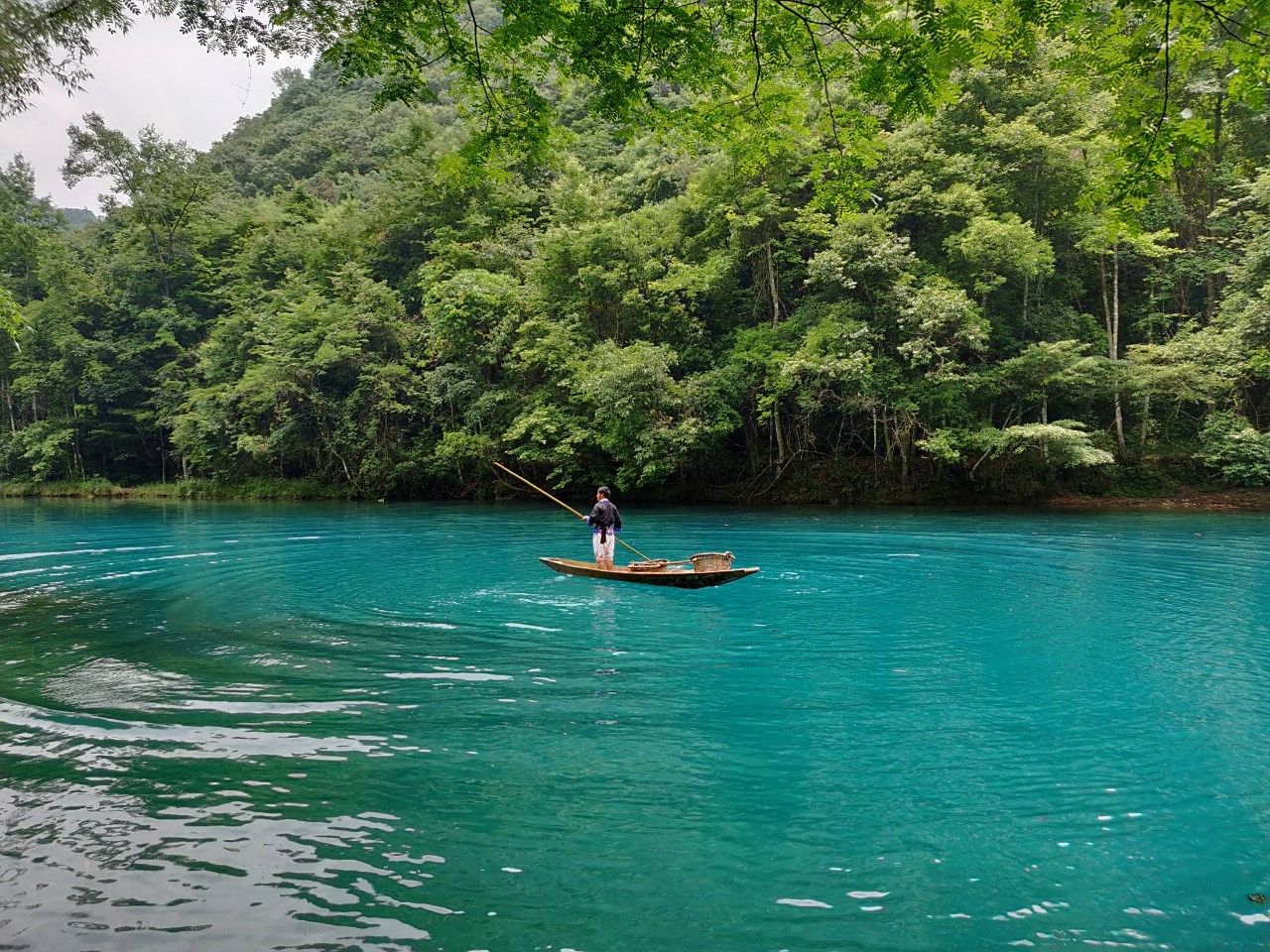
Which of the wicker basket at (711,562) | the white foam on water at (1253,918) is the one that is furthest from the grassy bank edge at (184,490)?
the white foam on water at (1253,918)

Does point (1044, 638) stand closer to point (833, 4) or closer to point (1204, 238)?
point (833, 4)

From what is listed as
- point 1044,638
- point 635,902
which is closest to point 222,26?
point 635,902

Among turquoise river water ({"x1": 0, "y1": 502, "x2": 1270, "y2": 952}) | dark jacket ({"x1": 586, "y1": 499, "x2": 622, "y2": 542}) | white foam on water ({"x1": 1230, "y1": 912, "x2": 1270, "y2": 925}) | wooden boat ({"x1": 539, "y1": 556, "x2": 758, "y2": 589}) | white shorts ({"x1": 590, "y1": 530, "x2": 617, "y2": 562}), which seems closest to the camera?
white foam on water ({"x1": 1230, "y1": 912, "x2": 1270, "y2": 925})

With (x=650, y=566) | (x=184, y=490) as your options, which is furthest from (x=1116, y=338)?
(x=184, y=490)

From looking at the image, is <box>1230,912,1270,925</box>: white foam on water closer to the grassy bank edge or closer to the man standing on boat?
the man standing on boat

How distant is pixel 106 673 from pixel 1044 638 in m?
10.1

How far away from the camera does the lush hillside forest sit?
23609 millimetres

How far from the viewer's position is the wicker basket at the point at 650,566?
40.8 feet

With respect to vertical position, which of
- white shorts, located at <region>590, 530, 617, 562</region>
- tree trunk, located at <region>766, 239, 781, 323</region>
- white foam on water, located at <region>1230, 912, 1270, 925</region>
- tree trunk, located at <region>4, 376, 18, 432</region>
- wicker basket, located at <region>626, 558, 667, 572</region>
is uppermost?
tree trunk, located at <region>766, 239, 781, 323</region>

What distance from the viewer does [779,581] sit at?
41.9 feet

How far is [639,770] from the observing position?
211 inches

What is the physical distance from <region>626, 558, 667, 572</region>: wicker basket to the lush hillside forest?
30.7 ft

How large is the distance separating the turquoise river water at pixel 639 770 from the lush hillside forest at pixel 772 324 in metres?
10.8

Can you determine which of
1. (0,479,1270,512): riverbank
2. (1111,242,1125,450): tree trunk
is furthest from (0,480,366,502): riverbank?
(1111,242,1125,450): tree trunk
